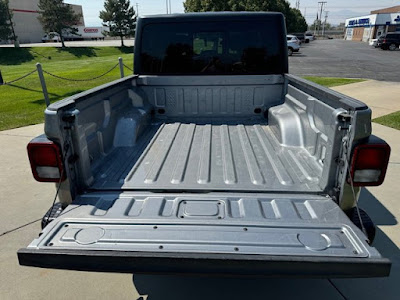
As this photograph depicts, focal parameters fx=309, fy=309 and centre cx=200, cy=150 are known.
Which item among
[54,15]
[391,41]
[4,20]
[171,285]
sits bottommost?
[171,285]

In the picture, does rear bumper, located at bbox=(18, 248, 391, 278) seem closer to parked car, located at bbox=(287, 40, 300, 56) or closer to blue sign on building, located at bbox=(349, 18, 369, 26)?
parked car, located at bbox=(287, 40, 300, 56)

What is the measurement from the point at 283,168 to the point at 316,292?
3.37 ft

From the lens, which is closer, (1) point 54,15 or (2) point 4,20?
(2) point 4,20

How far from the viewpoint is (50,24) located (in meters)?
42.9

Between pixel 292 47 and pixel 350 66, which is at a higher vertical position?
pixel 292 47

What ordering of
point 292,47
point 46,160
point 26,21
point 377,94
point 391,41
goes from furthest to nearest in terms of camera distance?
point 26,21, point 391,41, point 292,47, point 377,94, point 46,160

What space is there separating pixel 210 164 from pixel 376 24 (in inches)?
2626

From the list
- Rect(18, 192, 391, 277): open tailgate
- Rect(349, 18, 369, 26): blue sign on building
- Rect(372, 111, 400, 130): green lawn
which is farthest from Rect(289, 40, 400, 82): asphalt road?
Rect(349, 18, 369, 26): blue sign on building

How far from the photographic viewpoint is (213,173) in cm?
268

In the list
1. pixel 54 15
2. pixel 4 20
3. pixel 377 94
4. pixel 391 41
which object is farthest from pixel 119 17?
pixel 377 94

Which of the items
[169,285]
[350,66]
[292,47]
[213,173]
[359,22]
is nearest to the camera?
[169,285]

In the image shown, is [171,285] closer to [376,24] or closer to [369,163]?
[369,163]

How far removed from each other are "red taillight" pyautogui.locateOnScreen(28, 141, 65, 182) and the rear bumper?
586mm

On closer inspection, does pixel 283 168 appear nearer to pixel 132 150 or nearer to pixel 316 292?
pixel 316 292
